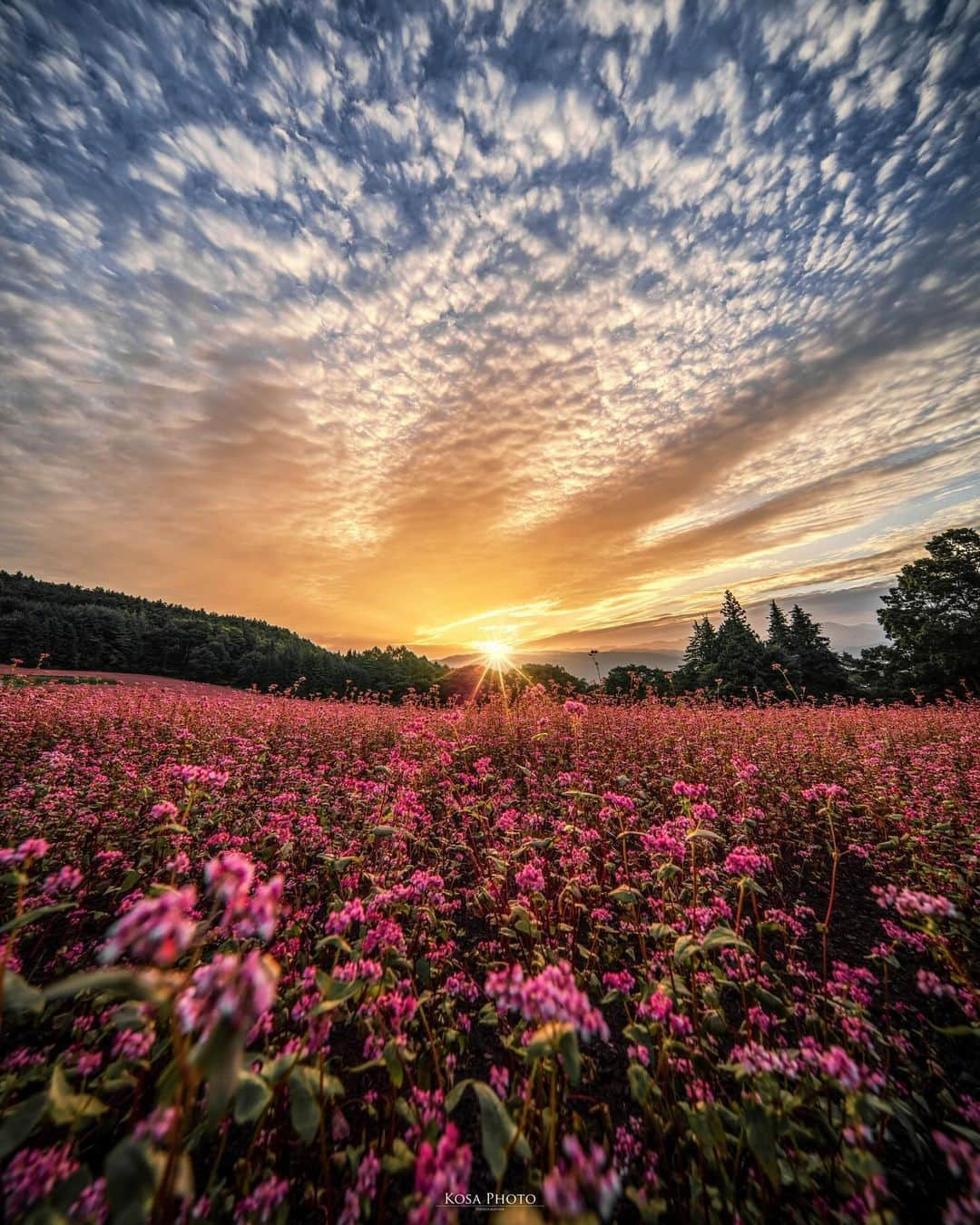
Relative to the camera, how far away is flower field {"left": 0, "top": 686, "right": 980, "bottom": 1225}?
4.89 feet

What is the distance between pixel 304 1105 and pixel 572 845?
10.4ft

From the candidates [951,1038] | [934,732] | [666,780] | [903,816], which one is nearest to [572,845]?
[666,780]

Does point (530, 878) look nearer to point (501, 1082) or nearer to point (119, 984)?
point (501, 1082)

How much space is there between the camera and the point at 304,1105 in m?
1.67

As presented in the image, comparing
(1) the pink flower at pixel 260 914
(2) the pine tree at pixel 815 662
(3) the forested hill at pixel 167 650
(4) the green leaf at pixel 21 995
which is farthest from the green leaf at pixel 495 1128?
Result: (2) the pine tree at pixel 815 662

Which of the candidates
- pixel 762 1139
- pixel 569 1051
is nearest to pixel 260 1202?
pixel 569 1051

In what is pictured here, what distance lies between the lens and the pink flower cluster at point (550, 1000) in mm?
1577

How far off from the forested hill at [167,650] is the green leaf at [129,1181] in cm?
3208

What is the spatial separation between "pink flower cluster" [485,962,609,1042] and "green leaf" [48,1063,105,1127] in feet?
4.63

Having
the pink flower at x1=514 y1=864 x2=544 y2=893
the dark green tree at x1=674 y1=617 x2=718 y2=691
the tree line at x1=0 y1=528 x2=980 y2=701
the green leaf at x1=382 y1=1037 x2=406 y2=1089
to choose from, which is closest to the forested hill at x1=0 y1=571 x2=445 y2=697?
the tree line at x1=0 y1=528 x2=980 y2=701

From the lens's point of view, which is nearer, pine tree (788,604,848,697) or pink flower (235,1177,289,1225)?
pink flower (235,1177,289,1225)

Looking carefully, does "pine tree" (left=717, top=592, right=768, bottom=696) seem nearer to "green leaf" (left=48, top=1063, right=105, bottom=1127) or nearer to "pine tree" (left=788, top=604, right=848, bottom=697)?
"pine tree" (left=788, top=604, right=848, bottom=697)

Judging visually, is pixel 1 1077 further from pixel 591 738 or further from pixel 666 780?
pixel 591 738

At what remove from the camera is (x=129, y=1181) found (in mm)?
1097
